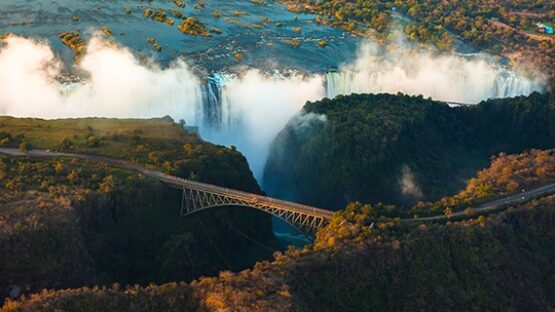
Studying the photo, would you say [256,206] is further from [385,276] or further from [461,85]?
[461,85]

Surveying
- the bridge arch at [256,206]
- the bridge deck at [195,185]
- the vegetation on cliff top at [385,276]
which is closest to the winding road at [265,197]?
the bridge deck at [195,185]

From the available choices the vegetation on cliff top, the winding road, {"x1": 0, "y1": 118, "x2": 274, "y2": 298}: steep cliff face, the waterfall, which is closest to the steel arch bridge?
the winding road

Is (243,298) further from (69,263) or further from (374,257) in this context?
(69,263)

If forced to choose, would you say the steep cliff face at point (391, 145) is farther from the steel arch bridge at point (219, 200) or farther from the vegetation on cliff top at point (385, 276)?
the vegetation on cliff top at point (385, 276)

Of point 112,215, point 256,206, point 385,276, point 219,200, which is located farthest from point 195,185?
point 385,276

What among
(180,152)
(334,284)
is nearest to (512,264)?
(334,284)
